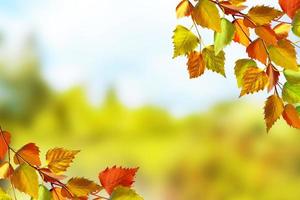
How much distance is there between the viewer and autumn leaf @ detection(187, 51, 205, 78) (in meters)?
0.73

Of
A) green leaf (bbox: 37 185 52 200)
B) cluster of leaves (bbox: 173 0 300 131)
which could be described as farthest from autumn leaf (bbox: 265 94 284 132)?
green leaf (bbox: 37 185 52 200)

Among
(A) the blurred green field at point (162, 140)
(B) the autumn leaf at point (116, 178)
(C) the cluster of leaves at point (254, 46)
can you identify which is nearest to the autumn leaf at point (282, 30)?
(C) the cluster of leaves at point (254, 46)

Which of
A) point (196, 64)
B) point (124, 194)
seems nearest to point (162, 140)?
point (196, 64)

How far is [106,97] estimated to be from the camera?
11.3 metres

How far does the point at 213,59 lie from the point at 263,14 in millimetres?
80

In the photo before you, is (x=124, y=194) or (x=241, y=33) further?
(x=241, y=33)

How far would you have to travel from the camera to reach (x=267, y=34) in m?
0.68

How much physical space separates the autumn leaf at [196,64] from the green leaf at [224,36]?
0.23ft

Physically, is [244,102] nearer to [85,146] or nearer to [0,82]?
[85,146]

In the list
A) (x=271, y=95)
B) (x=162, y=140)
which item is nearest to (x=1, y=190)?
(x=271, y=95)

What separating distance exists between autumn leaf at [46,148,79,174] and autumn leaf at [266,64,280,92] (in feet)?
0.68

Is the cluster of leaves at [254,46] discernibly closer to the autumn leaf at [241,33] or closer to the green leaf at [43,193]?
the autumn leaf at [241,33]

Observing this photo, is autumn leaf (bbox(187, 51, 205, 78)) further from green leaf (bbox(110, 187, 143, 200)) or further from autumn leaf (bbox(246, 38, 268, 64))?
green leaf (bbox(110, 187, 143, 200))

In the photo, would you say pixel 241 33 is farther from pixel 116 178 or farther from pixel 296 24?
pixel 116 178
